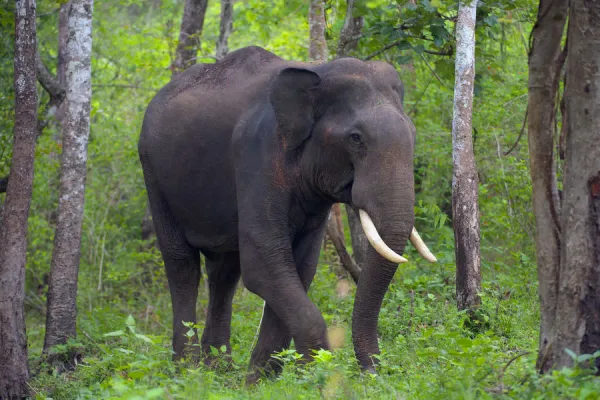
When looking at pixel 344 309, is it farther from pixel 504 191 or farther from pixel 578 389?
pixel 578 389

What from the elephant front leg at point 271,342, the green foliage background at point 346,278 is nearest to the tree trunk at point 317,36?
the green foliage background at point 346,278

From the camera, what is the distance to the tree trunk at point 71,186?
29.6 feet

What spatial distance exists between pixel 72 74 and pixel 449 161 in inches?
188

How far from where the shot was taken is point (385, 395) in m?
5.03

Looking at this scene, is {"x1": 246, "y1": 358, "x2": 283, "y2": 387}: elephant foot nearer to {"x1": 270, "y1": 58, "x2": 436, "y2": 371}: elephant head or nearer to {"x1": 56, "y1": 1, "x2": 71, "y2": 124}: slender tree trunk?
{"x1": 270, "y1": 58, "x2": 436, "y2": 371}: elephant head

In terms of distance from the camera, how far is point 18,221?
792 cm

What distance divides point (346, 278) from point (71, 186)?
11.3 ft

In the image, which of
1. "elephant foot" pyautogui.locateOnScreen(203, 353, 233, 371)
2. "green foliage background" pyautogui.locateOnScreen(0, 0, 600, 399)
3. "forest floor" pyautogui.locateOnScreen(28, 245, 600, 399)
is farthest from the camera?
"elephant foot" pyautogui.locateOnScreen(203, 353, 233, 371)

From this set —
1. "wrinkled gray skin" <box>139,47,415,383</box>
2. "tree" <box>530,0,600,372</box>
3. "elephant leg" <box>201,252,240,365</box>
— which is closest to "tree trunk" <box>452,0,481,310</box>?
"wrinkled gray skin" <box>139,47,415,383</box>

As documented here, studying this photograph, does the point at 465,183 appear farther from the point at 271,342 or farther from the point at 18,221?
the point at 18,221

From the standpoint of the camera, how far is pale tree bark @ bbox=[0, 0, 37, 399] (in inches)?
310

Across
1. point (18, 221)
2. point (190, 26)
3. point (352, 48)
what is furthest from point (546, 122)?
point (190, 26)

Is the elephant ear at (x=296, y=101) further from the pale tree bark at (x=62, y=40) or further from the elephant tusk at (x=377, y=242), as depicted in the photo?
the pale tree bark at (x=62, y=40)

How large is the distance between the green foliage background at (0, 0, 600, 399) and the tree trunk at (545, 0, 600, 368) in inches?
10.8
